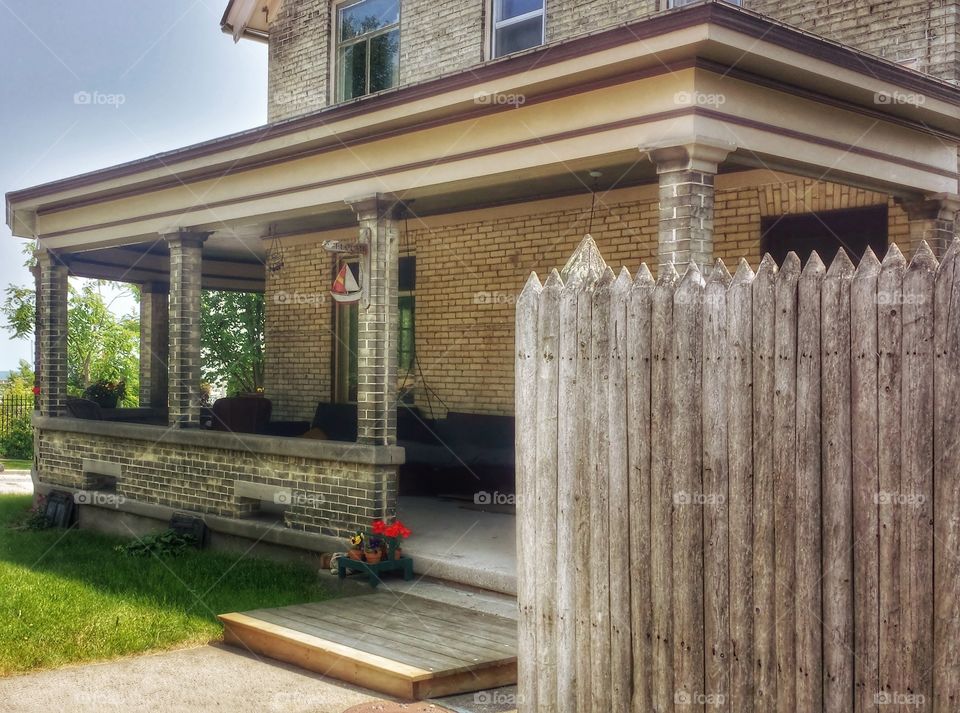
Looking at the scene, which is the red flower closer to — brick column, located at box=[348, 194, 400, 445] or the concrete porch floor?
the concrete porch floor

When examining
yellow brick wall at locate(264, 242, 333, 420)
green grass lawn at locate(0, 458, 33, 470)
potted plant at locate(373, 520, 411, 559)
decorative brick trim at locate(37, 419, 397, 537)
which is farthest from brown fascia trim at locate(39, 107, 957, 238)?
green grass lawn at locate(0, 458, 33, 470)

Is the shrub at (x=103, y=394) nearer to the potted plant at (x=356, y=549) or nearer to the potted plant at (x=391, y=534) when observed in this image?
the potted plant at (x=356, y=549)

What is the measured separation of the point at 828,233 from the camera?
861cm

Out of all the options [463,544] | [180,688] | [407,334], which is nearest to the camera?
[180,688]

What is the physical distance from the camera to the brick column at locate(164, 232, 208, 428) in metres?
10.8

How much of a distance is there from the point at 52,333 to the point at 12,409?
1309cm

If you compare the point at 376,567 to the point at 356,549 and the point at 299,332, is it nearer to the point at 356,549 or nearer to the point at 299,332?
the point at 356,549

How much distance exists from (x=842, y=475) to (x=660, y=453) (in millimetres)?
695

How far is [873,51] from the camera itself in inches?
349

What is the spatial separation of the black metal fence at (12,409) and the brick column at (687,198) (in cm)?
2185

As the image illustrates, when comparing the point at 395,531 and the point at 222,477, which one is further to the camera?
the point at 222,477

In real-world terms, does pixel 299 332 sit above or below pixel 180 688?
above

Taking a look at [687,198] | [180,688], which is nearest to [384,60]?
[687,198]

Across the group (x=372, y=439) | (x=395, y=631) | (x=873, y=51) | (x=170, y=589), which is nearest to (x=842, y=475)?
(x=395, y=631)
